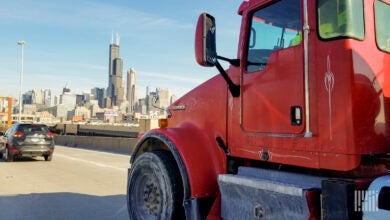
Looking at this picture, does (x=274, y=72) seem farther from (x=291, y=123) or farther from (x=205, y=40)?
(x=205, y=40)

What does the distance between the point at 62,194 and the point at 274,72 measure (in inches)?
258

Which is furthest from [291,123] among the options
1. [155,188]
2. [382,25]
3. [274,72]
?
[155,188]

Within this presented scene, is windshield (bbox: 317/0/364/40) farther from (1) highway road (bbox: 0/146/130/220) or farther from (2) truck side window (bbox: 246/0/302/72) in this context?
(1) highway road (bbox: 0/146/130/220)

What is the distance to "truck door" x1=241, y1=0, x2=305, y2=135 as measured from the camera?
341 cm

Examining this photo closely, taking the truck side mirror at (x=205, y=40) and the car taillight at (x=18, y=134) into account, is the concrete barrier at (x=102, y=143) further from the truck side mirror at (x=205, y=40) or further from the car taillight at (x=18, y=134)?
the truck side mirror at (x=205, y=40)

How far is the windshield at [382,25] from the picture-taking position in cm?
330

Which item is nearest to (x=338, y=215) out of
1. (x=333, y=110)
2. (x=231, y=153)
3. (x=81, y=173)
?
(x=333, y=110)

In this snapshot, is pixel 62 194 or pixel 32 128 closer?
pixel 62 194

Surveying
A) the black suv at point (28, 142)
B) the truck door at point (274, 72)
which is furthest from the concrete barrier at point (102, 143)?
the truck door at point (274, 72)

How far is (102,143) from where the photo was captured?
84.8 ft

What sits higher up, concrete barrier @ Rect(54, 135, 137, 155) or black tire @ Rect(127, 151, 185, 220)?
black tire @ Rect(127, 151, 185, 220)

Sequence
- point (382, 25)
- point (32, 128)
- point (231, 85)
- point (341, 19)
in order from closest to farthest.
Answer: point (341, 19) → point (382, 25) → point (231, 85) → point (32, 128)

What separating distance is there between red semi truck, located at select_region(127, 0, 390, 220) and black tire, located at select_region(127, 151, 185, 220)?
2cm

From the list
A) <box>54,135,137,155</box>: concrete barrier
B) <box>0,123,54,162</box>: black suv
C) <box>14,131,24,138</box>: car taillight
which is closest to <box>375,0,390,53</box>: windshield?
<box>0,123,54,162</box>: black suv
